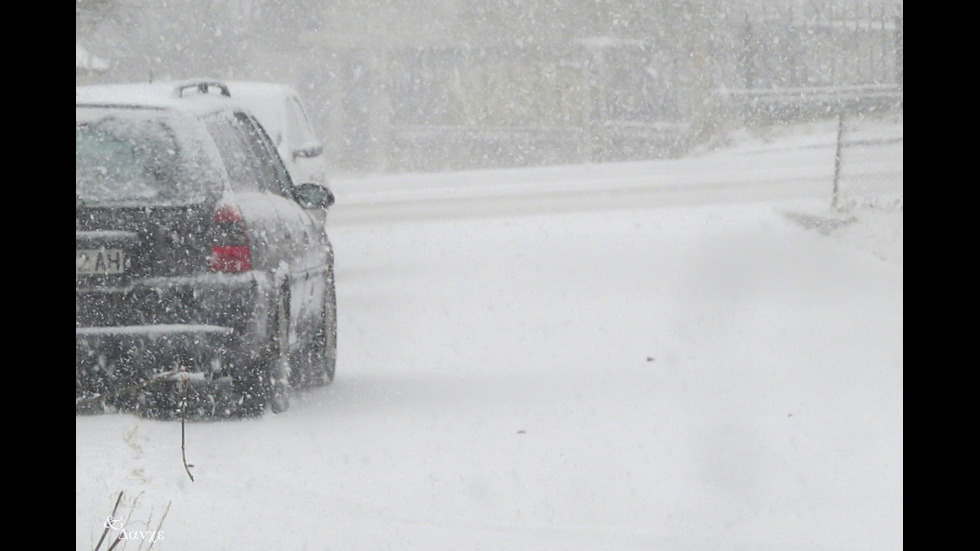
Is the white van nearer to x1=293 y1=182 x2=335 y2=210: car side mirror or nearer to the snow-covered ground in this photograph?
the snow-covered ground

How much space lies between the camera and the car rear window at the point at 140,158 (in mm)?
6004

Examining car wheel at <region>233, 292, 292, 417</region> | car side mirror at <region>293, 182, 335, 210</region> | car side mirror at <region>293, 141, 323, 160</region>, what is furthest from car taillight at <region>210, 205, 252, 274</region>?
car side mirror at <region>293, 141, 323, 160</region>

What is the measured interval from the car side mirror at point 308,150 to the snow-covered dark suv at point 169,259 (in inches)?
231

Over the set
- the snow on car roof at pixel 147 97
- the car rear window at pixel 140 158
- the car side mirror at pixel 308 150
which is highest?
the snow on car roof at pixel 147 97

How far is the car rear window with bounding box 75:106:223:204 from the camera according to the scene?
6.00 meters

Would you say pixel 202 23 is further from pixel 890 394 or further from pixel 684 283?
pixel 890 394

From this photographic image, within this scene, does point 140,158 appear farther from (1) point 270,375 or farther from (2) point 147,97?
(1) point 270,375

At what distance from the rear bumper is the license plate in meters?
0.09

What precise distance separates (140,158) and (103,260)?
1.60ft

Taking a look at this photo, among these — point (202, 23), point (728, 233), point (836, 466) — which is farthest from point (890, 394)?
point (202, 23)

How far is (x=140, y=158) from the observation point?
6.09 m

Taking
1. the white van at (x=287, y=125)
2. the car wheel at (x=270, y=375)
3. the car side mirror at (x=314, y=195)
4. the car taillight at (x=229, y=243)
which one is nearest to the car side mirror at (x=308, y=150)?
the white van at (x=287, y=125)

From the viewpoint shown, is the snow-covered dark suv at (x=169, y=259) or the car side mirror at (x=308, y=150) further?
the car side mirror at (x=308, y=150)

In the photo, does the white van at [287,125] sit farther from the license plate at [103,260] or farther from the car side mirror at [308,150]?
the license plate at [103,260]
